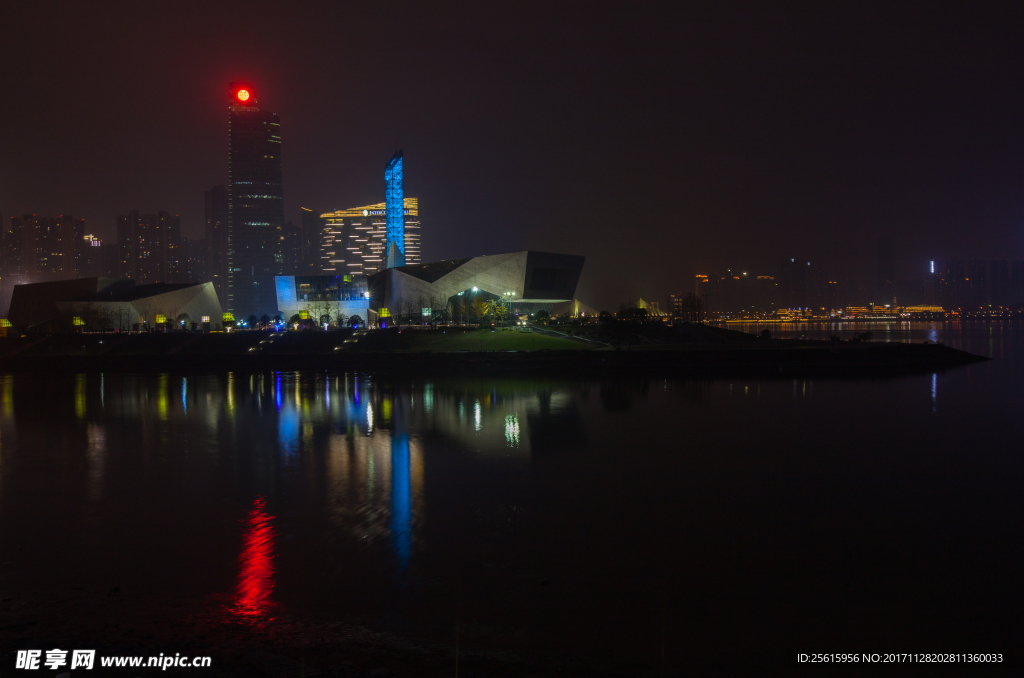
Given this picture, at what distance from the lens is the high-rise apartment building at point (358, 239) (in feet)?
557

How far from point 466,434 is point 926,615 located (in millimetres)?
10822

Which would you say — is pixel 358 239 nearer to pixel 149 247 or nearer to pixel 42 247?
pixel 149 247

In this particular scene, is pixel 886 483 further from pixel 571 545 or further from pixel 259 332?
pixel 259 332

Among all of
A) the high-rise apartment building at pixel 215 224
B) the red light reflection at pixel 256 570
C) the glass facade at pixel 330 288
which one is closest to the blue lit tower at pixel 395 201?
the glass facade at pixel 330 288

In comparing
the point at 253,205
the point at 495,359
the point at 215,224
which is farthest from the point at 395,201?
the point at 215,224

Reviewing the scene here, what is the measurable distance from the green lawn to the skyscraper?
113 m

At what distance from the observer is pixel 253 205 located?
475 feet

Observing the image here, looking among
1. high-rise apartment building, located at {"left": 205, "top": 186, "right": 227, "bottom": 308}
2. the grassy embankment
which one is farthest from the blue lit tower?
high-rise apartment building, located at {"left": 205, "top": 186, "right": 227, "bottom": 308}

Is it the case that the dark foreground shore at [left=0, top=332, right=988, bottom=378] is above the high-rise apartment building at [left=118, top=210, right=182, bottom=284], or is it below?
below

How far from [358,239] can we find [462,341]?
5533 inches

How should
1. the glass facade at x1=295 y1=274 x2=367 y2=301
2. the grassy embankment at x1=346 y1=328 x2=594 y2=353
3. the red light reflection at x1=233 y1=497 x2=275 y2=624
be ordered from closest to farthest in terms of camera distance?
the red light reflection at x1=233 y1=497 x2=275 y2=624 → the grassy embankment at x1=346 y1=328 x2=594 y2=353 → the glass facade at x1=295 y1=274 x2=367 y2=301

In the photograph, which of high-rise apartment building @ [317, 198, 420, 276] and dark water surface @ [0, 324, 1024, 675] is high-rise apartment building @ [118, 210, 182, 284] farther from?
dark water surface @ [0, 324, 1024, 675]

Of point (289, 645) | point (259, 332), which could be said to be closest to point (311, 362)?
point (259, 332)

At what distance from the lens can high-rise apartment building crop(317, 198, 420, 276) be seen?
16988 cm
